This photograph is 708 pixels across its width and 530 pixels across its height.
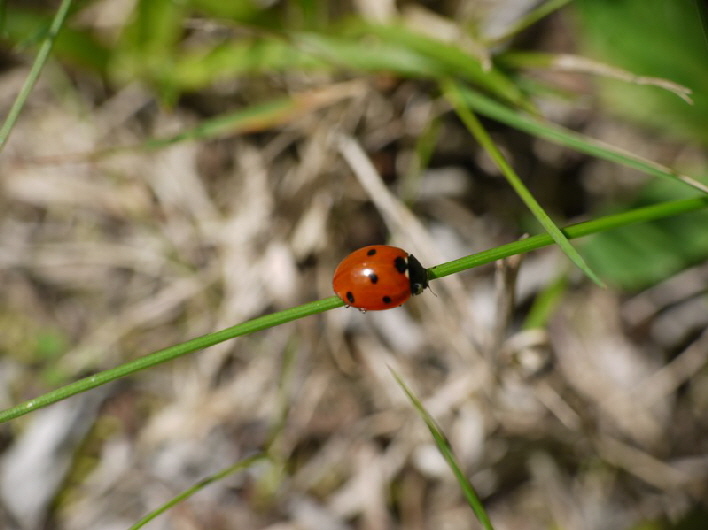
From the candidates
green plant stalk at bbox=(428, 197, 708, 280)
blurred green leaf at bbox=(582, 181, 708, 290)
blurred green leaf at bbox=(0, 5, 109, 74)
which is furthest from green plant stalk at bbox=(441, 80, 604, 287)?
blurred green leaf at bbox=(0, 5, 109, 74)

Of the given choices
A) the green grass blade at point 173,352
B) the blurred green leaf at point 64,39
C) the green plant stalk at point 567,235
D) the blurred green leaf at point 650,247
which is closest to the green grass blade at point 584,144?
the green plant stalk at point 567,235

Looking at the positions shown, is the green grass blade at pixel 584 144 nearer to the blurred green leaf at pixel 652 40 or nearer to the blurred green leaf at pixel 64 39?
the blurred green leaf at pixel 652 40

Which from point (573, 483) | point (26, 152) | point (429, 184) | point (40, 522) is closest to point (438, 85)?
point (429, 184)

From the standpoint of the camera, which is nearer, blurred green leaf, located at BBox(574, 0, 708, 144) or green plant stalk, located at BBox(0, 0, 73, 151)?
green plant stalk, located at BBox(0, 0, 73, 151)

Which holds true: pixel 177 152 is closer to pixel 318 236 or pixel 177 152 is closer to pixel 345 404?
pixel 318 236

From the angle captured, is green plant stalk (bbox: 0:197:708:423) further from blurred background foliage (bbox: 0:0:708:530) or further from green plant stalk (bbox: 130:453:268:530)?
blurred background foliage (bbox: 0:0:708:530)
